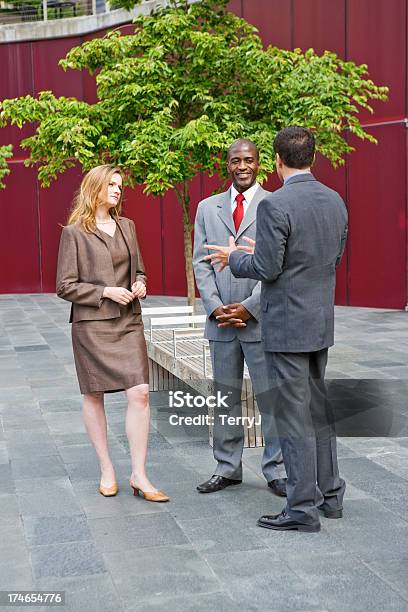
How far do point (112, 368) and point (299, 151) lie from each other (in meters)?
1.70

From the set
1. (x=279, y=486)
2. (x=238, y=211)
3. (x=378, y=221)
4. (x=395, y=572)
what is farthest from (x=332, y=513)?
(x=378, y=221)

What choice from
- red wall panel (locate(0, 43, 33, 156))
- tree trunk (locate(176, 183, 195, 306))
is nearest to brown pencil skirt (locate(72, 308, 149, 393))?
tree trunk (locate(176, 183, 195, 306))

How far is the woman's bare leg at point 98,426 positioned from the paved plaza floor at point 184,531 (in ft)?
0.44

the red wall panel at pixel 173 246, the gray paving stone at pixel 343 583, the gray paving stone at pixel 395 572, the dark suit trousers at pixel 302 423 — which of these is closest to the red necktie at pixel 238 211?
the dark suit trousers at pixel 302 423

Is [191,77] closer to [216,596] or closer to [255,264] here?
[255,264]

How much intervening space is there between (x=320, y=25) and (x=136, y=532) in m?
14.1

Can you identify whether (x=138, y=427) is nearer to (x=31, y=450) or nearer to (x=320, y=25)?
(x=31, y=450)

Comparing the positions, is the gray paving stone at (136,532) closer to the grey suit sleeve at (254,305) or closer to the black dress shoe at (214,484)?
the black dress shoe at (214,484)

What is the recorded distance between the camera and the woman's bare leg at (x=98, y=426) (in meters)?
5.26

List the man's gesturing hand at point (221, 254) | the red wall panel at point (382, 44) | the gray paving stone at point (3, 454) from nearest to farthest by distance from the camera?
the man's gesturing hand at point (221, 254) → the gray paving stone at point (3, 454) → the red wall panel at point (382, 44)

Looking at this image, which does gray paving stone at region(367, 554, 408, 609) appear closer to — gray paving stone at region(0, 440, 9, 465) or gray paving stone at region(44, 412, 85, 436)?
gray paving stone at region(0, 440, 9, 465)

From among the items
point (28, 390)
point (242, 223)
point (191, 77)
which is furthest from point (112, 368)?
point (191, 77)

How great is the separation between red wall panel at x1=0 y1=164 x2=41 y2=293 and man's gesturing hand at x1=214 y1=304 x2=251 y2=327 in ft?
Answer: 59.2

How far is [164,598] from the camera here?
3727 millimetres
